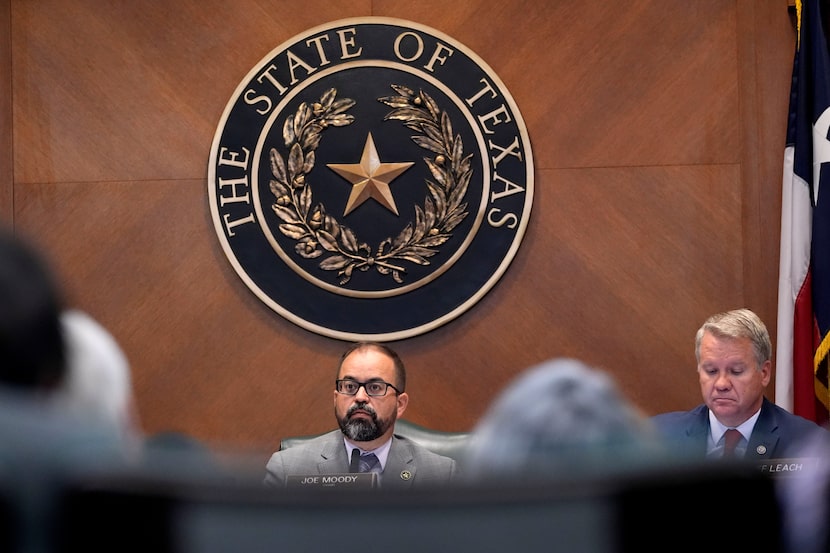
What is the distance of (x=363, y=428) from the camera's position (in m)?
3.54

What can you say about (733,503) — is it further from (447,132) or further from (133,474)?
(447,132)

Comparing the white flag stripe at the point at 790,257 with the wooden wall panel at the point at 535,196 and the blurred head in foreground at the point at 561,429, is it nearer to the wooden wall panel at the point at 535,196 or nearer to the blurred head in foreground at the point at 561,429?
the wooden wall panel at the point at 535,196

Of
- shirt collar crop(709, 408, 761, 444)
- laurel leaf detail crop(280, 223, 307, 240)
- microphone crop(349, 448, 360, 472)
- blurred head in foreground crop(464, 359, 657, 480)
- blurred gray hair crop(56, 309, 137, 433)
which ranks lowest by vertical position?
blurred head in foreground crop(464, 359, 657, 480)

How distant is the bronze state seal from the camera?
4453 mm

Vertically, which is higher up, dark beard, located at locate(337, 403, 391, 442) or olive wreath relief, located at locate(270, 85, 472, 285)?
olive wreath relief, located at locate(270, 85, 472, 285)

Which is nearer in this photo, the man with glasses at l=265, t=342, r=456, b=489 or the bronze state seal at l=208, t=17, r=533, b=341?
the man with glasses at l=265, t=342, r=456, b=489

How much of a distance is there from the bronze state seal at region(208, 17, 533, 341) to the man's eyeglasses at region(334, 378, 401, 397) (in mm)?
807

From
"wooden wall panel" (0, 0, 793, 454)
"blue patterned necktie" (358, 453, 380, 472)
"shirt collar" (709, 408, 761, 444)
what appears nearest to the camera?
"shirt collar" (709, 408, 761, 444)

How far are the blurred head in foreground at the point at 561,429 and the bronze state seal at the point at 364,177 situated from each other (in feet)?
12.8

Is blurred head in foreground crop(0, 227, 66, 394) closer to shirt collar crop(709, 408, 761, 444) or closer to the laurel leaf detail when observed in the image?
shirt collar crop(709, 408, 761, 444)

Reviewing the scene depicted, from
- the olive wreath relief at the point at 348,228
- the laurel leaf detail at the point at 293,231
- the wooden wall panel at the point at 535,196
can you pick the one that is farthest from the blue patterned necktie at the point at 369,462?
the laurel leaf detail at the point at 293,231

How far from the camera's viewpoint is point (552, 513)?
0.53m

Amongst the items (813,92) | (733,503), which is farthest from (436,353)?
(733,503)

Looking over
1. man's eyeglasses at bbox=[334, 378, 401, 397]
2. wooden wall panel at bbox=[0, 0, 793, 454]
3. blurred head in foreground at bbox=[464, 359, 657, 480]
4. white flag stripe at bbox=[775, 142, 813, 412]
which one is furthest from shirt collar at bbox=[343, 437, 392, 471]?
blurred head in foreground at bbox=[464, 359, 657, 480]
